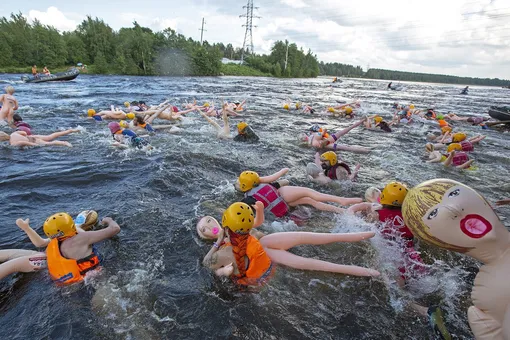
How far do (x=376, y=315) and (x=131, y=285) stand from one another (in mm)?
3243

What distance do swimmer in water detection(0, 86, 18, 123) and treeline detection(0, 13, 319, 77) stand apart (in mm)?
46062

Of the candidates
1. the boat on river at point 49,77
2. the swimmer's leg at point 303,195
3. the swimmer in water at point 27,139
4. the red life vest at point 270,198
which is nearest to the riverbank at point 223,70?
the boat on river at point 49,77

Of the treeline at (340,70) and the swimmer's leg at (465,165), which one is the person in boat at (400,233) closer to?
the swimmer's leg at (465,165)

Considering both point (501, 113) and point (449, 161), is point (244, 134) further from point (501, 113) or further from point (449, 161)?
point (501, 113)

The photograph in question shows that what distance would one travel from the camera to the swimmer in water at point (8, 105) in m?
11.6

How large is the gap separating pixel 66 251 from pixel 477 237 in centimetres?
446

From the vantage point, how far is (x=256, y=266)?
148 inches

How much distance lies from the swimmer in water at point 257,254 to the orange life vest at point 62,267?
5.38ft

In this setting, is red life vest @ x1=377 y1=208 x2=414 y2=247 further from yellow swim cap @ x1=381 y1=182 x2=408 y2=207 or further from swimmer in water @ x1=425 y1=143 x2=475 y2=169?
swimmer in water @ x1=425 y1=143 x2=475 y2=169

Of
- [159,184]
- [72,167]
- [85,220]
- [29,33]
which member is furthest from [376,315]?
[29,33]

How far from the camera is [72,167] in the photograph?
8.24m

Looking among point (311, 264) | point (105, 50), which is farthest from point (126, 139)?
point (105, 50)

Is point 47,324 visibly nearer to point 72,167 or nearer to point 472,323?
point 472,323

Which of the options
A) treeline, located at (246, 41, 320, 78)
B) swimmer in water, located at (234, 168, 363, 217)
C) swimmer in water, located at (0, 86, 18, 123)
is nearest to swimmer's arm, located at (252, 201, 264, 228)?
swimmer in water, located at (234, 168, 363, 217)
